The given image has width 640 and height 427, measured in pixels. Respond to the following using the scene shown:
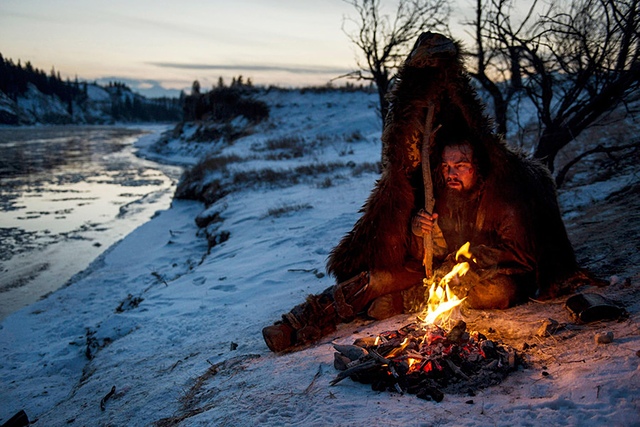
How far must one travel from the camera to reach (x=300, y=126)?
88.6ft

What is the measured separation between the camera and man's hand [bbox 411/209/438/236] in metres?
3.72

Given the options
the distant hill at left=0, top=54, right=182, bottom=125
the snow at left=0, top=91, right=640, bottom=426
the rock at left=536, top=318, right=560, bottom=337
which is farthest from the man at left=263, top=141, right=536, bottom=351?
the distant hill at left=0, top=54, right=182, bottom=125

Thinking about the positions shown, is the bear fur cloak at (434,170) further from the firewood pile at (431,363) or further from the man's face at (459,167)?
the firewood pile at (431,363)

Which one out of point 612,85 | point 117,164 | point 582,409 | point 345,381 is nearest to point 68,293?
point 345,381

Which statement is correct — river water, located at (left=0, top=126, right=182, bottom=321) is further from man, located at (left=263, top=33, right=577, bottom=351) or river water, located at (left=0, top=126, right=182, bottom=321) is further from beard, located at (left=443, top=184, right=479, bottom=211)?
beard, located at (left=443, top=184, right=479, bottom=211)

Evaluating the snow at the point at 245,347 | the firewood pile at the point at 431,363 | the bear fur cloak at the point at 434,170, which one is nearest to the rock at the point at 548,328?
the snow at the point at 245,347

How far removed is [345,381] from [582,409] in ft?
Answer: 4.28

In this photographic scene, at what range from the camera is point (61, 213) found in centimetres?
1259

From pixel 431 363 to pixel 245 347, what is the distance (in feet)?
6.50

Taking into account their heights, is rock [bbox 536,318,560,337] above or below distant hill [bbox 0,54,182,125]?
below

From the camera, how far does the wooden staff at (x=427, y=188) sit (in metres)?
3.64

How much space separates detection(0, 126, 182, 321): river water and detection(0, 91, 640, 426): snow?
817 mm

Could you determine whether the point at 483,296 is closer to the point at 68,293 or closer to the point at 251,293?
the point at 251,293

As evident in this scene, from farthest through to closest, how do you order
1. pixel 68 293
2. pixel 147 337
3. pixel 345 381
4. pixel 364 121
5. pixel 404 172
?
pixel 364 121, pixel 68 293, pixel 147 337, pixel 404 172, pixel 345 381
